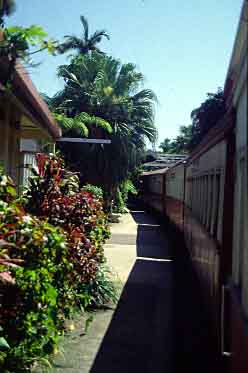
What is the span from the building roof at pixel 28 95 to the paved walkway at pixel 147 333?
9.44ft

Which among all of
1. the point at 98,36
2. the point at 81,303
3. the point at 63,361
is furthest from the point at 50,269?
the point at 98,36

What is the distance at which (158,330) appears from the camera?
695cm

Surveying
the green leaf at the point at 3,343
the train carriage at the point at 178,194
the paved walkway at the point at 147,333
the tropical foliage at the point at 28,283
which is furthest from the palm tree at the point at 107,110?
the green leaf at the point at 3,343

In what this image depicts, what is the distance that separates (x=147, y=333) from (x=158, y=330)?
22cm

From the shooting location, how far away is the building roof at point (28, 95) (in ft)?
18.6

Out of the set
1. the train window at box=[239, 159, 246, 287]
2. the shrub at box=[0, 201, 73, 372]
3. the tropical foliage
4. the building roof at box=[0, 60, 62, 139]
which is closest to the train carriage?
the building roof at box=[0, 60, 62, 139]

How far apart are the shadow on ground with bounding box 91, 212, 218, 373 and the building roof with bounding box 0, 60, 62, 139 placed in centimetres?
299

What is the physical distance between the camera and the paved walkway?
559 cm

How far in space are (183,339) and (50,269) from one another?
2.79 m

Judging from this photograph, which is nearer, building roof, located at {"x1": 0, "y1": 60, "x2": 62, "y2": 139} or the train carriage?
building roof, located at {"x1": 0, "y1": 60, "x2": 62, "y2": 139}

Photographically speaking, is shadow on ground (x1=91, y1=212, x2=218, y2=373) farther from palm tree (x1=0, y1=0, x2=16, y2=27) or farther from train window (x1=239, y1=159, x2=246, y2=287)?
palm tree (x1=0, y1=0, x2=16, y2=27)

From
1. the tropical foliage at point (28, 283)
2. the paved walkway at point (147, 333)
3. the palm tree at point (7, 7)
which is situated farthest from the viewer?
the paved walkway at point (147, 333)

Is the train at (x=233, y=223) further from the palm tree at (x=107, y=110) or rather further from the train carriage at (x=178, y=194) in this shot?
the palm tree at (x=107, y=110)

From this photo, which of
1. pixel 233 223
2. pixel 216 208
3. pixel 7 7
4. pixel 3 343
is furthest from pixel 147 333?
pixel 7 7
